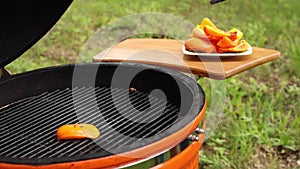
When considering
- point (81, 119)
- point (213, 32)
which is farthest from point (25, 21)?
point (213, 32)

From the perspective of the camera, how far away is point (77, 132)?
164 centimetres

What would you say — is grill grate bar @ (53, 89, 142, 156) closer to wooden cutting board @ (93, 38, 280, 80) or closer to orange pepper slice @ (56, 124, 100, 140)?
orange pepper slice @ (56, 124, 100, 140)

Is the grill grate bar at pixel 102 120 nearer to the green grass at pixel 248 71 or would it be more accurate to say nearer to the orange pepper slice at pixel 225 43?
the orange pepper slice at pixel 225 43

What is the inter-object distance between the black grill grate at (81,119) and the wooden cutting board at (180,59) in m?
0.17

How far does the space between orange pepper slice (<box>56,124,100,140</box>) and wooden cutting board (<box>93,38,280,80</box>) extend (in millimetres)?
536

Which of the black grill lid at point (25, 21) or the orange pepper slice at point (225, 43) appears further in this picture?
the orange pepper slice at point (225, 43)

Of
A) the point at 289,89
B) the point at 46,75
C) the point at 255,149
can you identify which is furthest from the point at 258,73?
the point at 46,75

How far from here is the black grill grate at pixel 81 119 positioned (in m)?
1.65

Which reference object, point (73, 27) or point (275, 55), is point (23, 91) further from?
point (73, 27)

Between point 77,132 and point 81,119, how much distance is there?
228 mm

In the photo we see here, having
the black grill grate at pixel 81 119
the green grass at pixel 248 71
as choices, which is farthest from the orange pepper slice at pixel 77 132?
the green grass at pixel 248 71

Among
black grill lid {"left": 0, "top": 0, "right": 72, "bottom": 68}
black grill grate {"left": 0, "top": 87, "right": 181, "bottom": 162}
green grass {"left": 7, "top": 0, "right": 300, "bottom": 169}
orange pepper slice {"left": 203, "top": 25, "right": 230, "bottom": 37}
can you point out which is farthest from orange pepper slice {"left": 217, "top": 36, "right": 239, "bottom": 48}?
green grass {"left": 7, "top": 0, "right": 300, "bottom": 169}

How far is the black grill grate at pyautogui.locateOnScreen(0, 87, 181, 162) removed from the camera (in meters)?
1.65

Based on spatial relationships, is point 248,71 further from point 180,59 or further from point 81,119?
point 81,119
